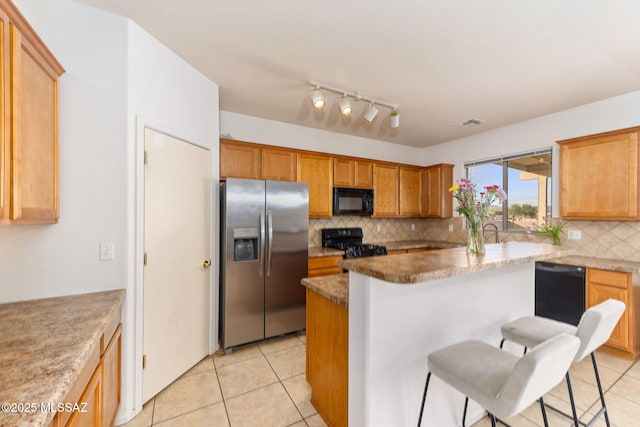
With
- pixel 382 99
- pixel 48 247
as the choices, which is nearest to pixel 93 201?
pixel 48 247

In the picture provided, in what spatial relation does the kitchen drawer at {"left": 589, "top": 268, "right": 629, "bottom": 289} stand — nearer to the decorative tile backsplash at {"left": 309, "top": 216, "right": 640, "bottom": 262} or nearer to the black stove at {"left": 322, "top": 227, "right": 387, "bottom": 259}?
the decorative tile backsplash at {"left": 309, "top": 216, "right": 640, "bottom": 262}

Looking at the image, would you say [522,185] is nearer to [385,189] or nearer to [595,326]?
[385,189]

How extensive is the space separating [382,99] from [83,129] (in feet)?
8.88

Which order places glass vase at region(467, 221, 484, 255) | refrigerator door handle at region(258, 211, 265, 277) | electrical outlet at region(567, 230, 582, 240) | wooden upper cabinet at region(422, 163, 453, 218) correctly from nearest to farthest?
glass vase at region(467, 221, 484, 255), refrigerator door handle at region(258, 211, 265, 277), electrical outlet at region(567, 230, 582, 240), wooden upper cabinet at region(422, 163, 453, 218)

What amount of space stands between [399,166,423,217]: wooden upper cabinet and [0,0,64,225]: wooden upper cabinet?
4.18 m

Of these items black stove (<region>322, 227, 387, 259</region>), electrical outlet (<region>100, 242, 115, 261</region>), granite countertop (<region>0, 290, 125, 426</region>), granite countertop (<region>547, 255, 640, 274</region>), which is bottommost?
granite countertop (<region>0, 290, 125, 426</region>)

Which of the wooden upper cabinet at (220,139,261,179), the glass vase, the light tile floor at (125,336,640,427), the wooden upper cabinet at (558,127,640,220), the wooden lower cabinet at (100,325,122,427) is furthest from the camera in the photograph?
the wooden upper cabinet at (220,139,261,179)

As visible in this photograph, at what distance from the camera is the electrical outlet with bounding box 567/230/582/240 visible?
3197 mm

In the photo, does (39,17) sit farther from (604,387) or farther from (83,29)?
(604,387)

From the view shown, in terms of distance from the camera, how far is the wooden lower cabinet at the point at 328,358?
1549mm

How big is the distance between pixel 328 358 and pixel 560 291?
280cm

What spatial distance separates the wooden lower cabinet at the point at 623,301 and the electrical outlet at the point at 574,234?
68 cm

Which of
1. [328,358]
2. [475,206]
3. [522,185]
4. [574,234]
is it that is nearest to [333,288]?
[328,358]

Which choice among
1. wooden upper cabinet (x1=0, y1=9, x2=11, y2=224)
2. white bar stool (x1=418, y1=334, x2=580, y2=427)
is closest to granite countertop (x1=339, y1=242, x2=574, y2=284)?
white bar stool (x1=418, y1=334, x2=580, y2=427)
